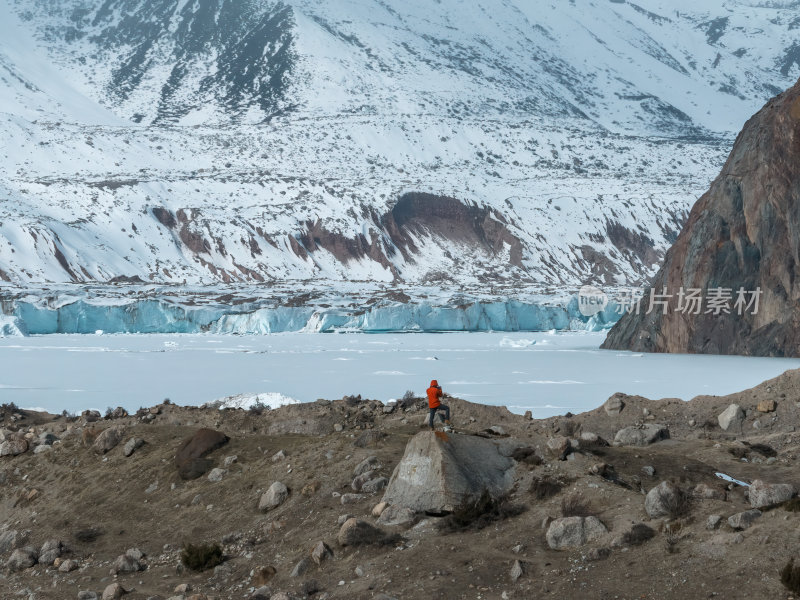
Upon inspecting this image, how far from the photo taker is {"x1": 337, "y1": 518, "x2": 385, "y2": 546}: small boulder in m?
9.88

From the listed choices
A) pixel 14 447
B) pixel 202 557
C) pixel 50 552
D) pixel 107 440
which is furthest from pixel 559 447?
pixel 14 447

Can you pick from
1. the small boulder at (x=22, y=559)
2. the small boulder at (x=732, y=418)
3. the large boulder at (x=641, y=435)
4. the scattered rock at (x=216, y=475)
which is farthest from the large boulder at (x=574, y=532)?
the small boulder at (x=732, y=418)

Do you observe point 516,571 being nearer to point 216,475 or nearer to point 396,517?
point 396,517

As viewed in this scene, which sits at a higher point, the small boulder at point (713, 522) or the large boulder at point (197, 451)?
the small boulder at point (713, 522)

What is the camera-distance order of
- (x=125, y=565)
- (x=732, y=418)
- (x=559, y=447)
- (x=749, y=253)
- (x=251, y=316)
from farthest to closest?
(x=251, y=316) < (x=749, y=253) < (x=732, y=418) < (x=559, y=447) < (x=125, y=565)

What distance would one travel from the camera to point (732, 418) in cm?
1530

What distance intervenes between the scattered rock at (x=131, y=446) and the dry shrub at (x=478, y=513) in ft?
20.0

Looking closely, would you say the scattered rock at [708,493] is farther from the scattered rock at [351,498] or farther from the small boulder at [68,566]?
the small boulder at [68,566]

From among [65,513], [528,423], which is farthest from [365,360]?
[65,513]

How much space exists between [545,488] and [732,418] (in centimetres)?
620

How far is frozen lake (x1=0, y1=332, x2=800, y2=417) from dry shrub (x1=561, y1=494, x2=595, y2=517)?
8.92m

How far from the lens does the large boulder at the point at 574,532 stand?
9.28m

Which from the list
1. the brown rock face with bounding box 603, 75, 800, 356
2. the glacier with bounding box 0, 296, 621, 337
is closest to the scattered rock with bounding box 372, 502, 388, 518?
the brown rock face with bounding box 603, 75, 800, 356

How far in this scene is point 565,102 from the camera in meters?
164
